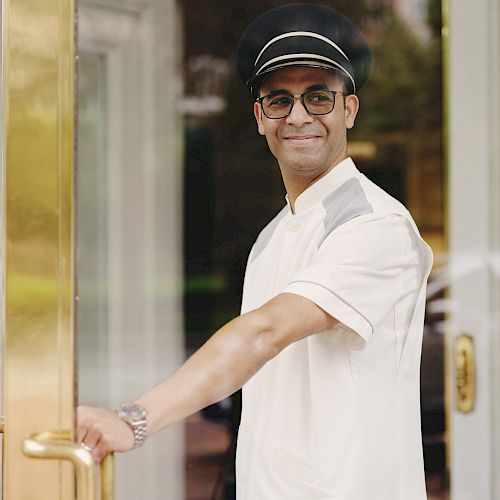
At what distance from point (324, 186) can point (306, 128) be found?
9 cm

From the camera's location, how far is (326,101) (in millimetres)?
1313

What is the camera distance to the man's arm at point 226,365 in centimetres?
126

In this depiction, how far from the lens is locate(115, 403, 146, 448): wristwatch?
124cm

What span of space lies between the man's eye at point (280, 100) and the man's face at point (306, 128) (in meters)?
0.01

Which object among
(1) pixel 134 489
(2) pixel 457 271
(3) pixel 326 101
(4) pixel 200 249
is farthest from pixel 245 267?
(2) pixel 457 271

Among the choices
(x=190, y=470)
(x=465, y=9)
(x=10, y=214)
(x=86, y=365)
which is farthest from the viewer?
(x=465, y=9)

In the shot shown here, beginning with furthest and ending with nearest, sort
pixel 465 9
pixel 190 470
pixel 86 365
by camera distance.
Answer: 1. pixel 465 9
2. pixel 190 470
3. pixel 86 365

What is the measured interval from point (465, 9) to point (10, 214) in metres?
1.30

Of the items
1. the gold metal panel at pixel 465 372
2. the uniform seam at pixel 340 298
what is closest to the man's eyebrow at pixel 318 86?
the uniform seam at pixel 340 298

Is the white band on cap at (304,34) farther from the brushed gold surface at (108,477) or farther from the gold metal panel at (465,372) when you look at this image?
the gold metal panel at (465,372)

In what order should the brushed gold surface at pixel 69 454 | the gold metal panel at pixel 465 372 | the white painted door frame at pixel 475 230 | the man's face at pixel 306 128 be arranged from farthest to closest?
the gold metal panel at pixel 465 372
the white painted door frame at pixel 475 230
the man's face at pixel 306 128
the brushed gold surface at pixel 69 454

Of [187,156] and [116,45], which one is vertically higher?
[116,45]

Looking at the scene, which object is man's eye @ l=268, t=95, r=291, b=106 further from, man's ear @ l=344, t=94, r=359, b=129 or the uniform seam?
the uniform seam

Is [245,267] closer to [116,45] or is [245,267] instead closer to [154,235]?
[154,235]
